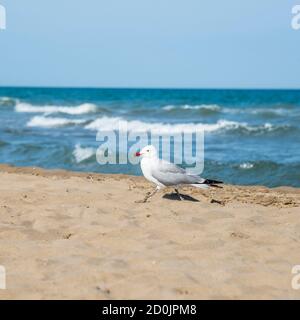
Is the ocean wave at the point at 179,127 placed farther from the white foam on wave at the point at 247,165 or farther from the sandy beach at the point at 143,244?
the sandy beach at the point at 143,244

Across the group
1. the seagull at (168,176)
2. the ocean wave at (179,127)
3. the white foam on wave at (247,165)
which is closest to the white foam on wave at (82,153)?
the white foam on wave at (247,165)

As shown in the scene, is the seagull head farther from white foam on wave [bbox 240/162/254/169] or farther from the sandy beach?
white foam on wave [bbox 240/162/254/169]

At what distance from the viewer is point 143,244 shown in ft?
15.0

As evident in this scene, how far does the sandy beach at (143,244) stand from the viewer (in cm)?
368

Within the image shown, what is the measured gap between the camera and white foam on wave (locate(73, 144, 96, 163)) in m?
12.1

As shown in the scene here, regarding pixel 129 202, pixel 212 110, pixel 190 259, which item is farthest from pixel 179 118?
pixel 190 259

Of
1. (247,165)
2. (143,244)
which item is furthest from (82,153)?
(143,244)

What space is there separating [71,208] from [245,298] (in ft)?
8.76

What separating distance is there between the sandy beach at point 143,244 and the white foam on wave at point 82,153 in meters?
4.92

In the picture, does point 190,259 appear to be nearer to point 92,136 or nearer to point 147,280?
point 147,280

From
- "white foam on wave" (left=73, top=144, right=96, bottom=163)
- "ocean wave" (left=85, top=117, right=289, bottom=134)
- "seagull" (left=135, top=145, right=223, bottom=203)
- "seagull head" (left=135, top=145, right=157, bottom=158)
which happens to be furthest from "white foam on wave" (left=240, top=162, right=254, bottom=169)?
"ocean wave" (left=85, top=117, right=289, bottom=134)

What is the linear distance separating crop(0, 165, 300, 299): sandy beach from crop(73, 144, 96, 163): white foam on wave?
194 inches

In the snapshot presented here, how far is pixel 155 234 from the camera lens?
4910 mm

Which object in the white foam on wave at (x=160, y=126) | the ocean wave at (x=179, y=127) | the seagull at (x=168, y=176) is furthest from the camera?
the white foam on wave at (x=160, y=126)
